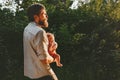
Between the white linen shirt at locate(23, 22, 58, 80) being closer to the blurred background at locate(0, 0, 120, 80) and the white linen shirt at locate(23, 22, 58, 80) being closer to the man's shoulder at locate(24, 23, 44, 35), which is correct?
the man's shoulder at locate(24, 23, 44, 35)


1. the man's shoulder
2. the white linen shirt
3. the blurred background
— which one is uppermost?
the man's shoulder

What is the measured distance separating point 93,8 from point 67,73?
2270 millimetres

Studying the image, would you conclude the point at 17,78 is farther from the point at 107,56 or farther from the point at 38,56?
the point at 38,56

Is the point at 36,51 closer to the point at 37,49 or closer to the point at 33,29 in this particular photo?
the point at 37,49

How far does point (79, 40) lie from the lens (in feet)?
44.5

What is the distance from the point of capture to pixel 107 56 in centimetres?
1323

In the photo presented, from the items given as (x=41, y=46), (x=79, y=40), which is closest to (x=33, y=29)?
(x=41, y=46)

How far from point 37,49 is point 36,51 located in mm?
55

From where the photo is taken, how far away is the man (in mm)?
5984

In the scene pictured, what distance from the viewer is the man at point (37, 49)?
19.6 feet

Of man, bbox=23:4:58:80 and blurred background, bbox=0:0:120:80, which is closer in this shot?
man, bbox=23:4:58:80

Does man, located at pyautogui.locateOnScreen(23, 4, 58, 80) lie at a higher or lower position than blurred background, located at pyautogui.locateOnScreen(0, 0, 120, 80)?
higher

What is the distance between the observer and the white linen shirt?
19.6 ft

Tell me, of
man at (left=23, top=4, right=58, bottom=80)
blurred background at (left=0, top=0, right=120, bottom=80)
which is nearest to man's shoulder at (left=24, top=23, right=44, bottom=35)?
man at (left=23, top=4, right=58, bottom=80)
